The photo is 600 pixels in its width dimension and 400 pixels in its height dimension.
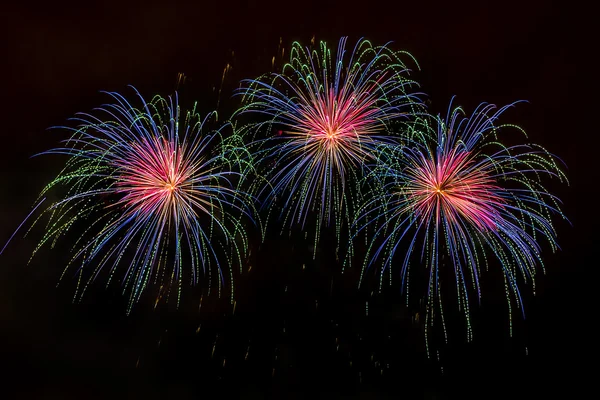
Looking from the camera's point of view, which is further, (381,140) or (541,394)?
(541,394)

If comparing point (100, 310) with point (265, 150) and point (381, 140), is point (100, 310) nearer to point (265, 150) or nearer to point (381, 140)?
point (265, 150)

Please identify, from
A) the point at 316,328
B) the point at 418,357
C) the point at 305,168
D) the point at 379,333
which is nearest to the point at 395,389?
the point at 418,357

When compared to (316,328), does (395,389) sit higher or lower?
lower

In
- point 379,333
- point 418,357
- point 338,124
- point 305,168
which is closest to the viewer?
point 338,124

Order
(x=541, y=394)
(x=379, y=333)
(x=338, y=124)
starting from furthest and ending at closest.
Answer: (x=541, y=394)
(x=379, y=333)
(x=338, y=124)

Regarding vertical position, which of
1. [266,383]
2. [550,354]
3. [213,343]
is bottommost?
[266,383]

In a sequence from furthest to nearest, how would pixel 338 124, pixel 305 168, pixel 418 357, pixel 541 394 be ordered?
pixel 541 394 < pixel 418 357 < pixel 305 168 < pixel 338 124

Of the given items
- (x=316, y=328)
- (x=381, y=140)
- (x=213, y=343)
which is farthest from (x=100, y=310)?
(x=381, y=140)

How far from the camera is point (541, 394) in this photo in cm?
2311

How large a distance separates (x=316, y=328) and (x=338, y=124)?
11.8 meters

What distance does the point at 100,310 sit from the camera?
20.8 m

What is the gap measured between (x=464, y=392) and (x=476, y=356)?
1.88m

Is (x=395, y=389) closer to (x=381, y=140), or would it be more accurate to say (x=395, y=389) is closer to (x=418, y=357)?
(x=418, y=357)

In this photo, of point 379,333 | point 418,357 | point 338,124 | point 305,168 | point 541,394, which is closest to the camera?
point 338,124
